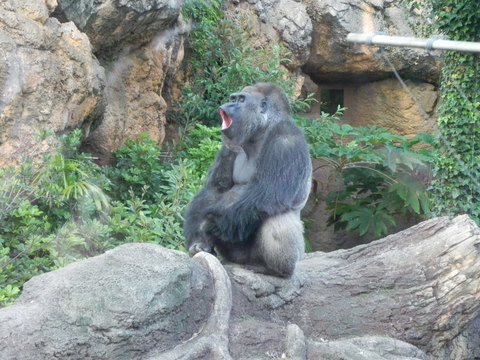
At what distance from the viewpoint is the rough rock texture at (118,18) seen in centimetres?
667

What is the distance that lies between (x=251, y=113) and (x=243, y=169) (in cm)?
37

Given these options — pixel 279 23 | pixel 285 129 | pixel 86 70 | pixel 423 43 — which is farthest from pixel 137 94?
pixel 423 43

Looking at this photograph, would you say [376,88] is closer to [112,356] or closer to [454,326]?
[454,326]

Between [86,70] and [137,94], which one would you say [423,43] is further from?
[137,94]

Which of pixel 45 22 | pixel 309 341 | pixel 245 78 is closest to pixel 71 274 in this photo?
pixel 309 341

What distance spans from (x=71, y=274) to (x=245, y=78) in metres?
5.06

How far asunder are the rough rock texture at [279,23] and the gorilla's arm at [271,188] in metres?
4.95

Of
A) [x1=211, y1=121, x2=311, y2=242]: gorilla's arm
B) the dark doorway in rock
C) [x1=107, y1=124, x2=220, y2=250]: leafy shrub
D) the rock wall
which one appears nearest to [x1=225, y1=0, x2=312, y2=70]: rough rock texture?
the dark doorway in rock

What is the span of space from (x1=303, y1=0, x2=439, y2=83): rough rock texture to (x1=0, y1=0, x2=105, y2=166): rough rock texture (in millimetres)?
4432

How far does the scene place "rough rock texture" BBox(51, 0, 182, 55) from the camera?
667 cm

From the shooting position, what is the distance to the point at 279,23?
9.56 meters

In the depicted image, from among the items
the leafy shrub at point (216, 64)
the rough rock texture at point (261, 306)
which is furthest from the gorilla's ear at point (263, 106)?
the leafy shrub at point (216, 64)

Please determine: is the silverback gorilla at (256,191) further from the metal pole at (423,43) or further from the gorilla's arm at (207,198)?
the metal pole at (423,43)

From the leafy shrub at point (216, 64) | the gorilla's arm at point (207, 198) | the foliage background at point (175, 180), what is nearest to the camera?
the gorilla's arm at point (207, 198)
